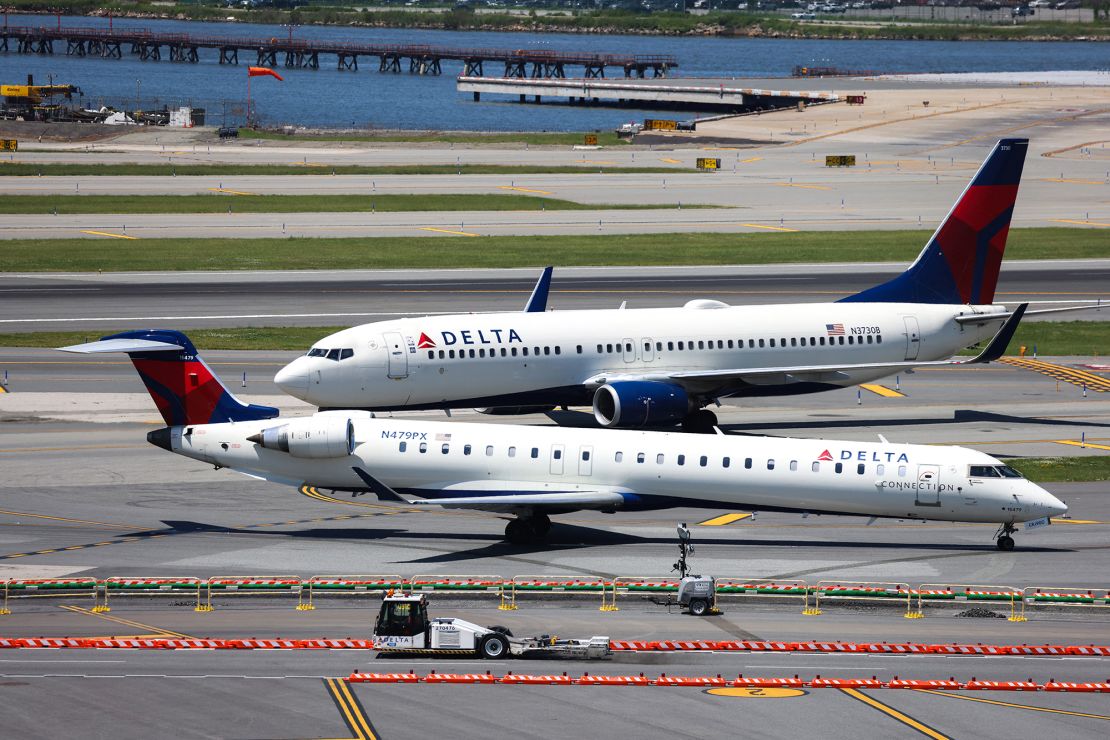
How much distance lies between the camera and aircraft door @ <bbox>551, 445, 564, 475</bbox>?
43219mm

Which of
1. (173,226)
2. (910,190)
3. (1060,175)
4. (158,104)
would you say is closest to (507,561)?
(173,226)

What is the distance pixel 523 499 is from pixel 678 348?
15405 millimetres

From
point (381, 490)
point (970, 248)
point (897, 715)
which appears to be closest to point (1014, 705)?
point (897, 715)

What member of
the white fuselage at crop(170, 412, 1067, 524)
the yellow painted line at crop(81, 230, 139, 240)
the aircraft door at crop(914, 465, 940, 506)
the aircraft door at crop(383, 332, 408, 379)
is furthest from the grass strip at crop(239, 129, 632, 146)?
the aircraft door at crop(914, 465, 940, 506)

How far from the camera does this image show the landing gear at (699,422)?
185 feet

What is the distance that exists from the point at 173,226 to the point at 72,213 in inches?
346

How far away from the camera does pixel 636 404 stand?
2094 inches

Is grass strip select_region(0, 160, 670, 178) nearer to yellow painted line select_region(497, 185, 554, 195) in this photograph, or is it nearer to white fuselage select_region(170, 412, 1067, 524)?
yellow painted line select_region(497, 185, 554, 195)

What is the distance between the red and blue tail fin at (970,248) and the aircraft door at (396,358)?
19102 millimetres

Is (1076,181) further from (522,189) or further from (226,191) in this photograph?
(226,191)

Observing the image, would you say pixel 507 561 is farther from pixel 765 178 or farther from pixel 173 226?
pixel 765 178

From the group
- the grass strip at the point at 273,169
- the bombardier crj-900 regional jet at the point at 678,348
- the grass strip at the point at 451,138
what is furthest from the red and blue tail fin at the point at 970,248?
the grass strip at the point at 451,138

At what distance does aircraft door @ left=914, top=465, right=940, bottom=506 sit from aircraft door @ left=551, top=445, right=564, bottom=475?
9.86 m

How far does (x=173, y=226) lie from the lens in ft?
343
